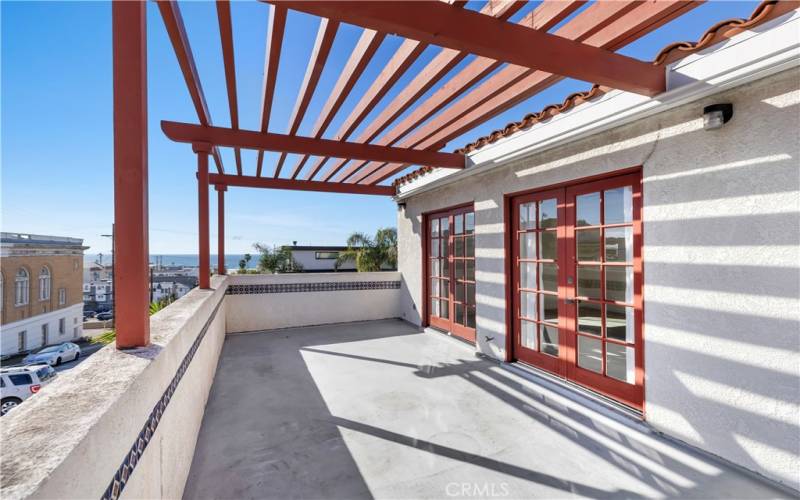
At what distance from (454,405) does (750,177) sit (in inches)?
118

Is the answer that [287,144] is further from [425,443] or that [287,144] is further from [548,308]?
[548,308]

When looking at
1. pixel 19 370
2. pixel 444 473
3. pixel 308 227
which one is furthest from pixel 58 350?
pixel 308 227

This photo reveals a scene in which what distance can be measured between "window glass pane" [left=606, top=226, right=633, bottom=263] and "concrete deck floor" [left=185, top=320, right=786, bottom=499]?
1.48 meters

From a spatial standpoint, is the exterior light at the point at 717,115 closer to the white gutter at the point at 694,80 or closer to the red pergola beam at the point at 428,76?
the white gutter at the point at 694,80

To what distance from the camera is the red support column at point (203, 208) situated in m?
4.34

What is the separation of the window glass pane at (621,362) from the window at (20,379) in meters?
15.7

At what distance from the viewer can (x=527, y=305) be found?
4379mm

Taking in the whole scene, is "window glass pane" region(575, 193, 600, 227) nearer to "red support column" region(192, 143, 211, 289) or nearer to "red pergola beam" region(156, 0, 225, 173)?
"red pergola beam" region(156, 0, 225, 173)

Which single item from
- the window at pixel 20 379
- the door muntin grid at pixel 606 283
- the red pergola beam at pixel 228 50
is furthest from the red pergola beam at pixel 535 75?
the window at pixel 20 379

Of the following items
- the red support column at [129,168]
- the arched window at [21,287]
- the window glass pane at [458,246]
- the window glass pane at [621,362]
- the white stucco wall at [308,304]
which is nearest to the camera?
the red support column at [129,168]

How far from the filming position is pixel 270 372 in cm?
442

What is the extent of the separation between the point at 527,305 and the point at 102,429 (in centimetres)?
423

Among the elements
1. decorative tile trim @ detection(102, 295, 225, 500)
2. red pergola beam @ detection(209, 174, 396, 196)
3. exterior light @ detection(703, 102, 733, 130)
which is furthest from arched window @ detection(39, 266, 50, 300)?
exterior light @ detection(703, 102, 733, 130)

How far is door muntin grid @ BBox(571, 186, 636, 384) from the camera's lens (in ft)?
10.6
